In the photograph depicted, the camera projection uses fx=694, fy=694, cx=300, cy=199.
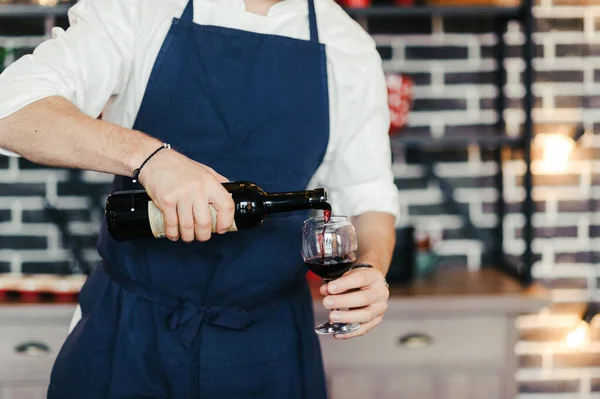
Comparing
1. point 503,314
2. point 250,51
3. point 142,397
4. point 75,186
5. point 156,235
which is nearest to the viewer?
point 156,235

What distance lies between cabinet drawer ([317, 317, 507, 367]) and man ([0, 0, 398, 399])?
721 mm

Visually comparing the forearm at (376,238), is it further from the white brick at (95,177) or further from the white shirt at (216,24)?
the white brick at (95,177)

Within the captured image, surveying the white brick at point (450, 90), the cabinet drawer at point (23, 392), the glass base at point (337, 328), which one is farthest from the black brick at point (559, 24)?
the cabinet drawer at point (23, 392)

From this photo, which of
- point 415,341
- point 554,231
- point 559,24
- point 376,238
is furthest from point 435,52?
point 376,238

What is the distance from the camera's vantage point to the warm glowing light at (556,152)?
2.86 m

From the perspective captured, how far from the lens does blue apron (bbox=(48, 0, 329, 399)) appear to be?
1463mm

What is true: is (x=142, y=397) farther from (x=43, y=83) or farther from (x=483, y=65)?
(x=483, y=65)

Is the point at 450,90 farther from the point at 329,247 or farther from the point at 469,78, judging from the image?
the point at 329,247

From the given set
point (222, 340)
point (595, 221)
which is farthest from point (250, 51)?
point (595, 221)

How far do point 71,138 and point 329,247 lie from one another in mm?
495

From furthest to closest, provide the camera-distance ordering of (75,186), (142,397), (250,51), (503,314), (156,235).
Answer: (75,186)
(503,314)
(250,51)
(142,397)
(156,235)

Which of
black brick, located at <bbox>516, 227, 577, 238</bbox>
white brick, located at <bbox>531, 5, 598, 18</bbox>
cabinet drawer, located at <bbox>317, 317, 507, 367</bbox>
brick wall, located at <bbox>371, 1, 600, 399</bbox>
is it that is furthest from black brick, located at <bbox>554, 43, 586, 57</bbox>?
cabinet drawer, located at <bbox>317, 317, 507, 367</bbox>

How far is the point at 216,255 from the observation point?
1.50 meters

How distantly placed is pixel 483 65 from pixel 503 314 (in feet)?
3.47
